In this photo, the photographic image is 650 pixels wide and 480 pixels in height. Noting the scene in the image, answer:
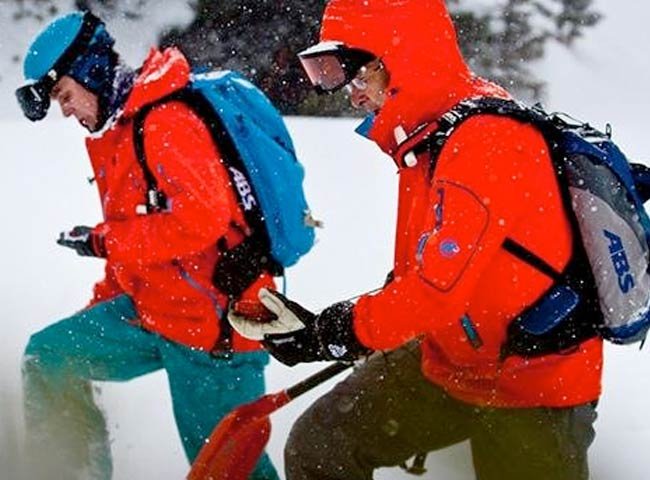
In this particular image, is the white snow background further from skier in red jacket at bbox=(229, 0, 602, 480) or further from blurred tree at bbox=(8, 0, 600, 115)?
blurred tree at bbox=(8, 0, 600, 115)

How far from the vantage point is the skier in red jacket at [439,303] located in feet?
7.69

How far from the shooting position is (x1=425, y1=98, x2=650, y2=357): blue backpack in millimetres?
2418

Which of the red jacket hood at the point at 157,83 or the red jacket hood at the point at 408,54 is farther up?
the red jacket hood at the point at 157,83

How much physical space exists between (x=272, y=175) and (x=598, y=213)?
1210mm

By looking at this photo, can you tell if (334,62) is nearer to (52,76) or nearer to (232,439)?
(52,76)

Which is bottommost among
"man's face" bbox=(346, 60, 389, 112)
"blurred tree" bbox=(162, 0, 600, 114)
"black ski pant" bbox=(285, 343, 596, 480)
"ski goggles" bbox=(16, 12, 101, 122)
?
"black ski pant" bbox=(285, 343, 596, 480)

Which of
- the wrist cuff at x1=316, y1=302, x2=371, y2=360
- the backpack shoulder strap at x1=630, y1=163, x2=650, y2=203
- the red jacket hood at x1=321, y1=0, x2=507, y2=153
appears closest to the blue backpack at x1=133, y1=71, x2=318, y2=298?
the red jacket hood at x1=321, y1=0, x2=507, y2=153

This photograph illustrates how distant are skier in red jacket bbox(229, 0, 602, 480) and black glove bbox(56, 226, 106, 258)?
820 mm

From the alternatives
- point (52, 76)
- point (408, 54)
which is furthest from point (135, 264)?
point (408, 54)

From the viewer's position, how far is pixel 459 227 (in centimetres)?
230

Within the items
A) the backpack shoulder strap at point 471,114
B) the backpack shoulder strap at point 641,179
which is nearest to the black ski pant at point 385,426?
the backpack shoulder strap at point 641,179

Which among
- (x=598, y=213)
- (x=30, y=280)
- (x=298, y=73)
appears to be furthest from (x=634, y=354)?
(x=298, y=73)

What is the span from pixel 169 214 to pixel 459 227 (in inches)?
45.4

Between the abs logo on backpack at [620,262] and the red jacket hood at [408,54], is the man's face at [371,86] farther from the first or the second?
the abs logo on backpack at [620,262]
